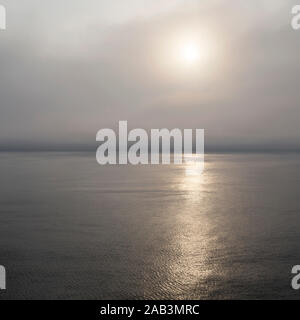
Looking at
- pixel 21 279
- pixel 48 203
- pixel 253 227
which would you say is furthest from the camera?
pixel 48 203

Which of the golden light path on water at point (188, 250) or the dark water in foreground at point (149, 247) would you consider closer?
the dark water in foreground at point (149, 247)

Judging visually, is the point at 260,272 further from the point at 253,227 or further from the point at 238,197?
the point at 238,197

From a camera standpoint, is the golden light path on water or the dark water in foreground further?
the golden light path on water

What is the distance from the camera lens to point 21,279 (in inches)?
621

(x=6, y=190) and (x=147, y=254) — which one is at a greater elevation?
(x=6, y=190)

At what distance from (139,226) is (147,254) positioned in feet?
20.6

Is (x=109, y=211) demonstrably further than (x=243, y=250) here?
Yes

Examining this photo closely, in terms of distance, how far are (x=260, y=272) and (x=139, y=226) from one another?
10.7 m

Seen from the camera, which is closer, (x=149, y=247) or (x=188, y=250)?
(x=188, y=250)

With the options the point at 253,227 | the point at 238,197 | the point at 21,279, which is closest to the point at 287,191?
the point at 238,197

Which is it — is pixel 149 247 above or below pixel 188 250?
above
